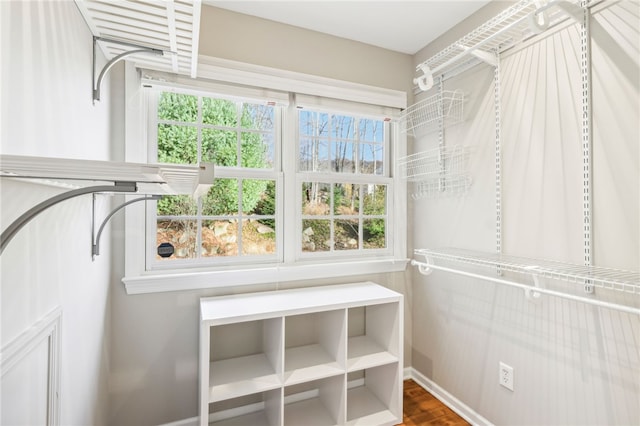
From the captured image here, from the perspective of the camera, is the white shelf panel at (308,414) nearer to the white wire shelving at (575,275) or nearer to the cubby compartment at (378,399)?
the cubby compartment at (378,399)

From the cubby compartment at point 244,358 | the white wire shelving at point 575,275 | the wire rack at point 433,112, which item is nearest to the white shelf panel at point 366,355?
the cubby compartment at point 244,358

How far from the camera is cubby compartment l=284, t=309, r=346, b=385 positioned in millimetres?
1782

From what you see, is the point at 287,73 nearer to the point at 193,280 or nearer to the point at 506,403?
the point at 193,280

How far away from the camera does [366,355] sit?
197 centimetres

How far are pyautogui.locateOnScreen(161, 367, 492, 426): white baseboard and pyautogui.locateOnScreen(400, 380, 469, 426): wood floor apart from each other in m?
0.03

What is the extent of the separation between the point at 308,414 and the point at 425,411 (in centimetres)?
75

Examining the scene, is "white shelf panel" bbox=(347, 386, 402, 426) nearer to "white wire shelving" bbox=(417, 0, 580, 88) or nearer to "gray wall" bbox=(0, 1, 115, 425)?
"gray wall" bbox=(0, 1, 115, 425)

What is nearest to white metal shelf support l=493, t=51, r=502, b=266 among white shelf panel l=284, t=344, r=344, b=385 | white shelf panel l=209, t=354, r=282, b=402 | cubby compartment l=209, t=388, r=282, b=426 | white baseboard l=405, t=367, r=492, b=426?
white baseboard l=405, t=367, r=492, b=426

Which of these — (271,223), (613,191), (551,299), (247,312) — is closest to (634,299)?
(551,299)

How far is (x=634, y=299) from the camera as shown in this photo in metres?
1.27

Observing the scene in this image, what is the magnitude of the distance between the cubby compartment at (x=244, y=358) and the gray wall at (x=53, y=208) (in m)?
0.54

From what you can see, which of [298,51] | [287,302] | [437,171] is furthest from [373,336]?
[298,51]

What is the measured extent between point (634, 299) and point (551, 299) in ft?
1.05

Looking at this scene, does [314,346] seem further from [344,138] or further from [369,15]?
[369,15]
